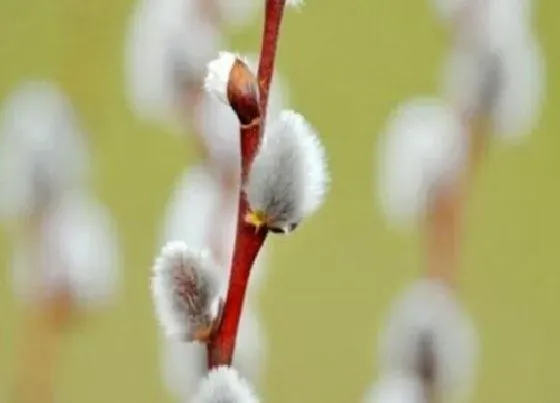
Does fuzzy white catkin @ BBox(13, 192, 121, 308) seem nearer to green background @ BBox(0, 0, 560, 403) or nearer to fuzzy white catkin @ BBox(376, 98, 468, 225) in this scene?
fuzzy white catkin @ BBox(376, 98, 468, 225)

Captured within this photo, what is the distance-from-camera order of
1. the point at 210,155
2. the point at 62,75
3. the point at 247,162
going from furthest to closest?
the point at 62,75 < the point at 210,155 < the point at 247,162

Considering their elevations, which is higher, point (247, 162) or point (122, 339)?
point (122, 339)

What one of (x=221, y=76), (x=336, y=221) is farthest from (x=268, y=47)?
(x=336, y=221)

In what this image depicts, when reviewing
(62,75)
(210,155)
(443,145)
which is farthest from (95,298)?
(62,75)

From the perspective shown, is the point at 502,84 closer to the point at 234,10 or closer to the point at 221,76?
the point at 234,10

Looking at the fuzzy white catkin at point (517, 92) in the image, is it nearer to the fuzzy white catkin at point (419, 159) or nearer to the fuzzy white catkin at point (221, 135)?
the fuzzy white catkin at point (419, 159)

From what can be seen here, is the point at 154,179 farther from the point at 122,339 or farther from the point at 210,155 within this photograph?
the point at 210,155

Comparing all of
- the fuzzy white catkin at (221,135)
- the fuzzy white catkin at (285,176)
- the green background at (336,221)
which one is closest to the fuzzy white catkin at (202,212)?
the fuzzy white catkin at (221,135)
